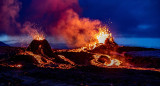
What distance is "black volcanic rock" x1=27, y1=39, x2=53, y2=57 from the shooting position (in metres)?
16.6

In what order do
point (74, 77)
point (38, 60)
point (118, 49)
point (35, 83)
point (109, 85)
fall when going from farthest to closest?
point (118, 49)
point (38, 60)
point (74, 77)
point (35, 83)
point (109, 85)

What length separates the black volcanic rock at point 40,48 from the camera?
16.6 meters

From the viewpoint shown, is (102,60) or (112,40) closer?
(102,60)

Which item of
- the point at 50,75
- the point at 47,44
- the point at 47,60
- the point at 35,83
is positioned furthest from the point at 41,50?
the point at 35,83

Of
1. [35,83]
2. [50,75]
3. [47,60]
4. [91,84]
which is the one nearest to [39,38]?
[47,60]

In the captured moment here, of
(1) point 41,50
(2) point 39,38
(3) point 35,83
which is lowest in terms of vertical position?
(3) point 35,83

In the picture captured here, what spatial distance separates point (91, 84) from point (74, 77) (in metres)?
1.44

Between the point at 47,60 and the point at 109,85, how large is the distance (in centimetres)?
974

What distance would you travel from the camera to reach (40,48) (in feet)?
55.0

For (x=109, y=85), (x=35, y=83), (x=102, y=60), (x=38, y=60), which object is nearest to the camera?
(x=109, y=85)

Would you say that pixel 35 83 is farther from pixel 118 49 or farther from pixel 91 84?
pixel 118 49

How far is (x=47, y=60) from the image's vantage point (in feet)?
49.3

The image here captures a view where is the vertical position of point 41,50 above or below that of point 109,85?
above

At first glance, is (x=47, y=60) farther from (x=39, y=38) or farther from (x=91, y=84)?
(x=91, y=84)
